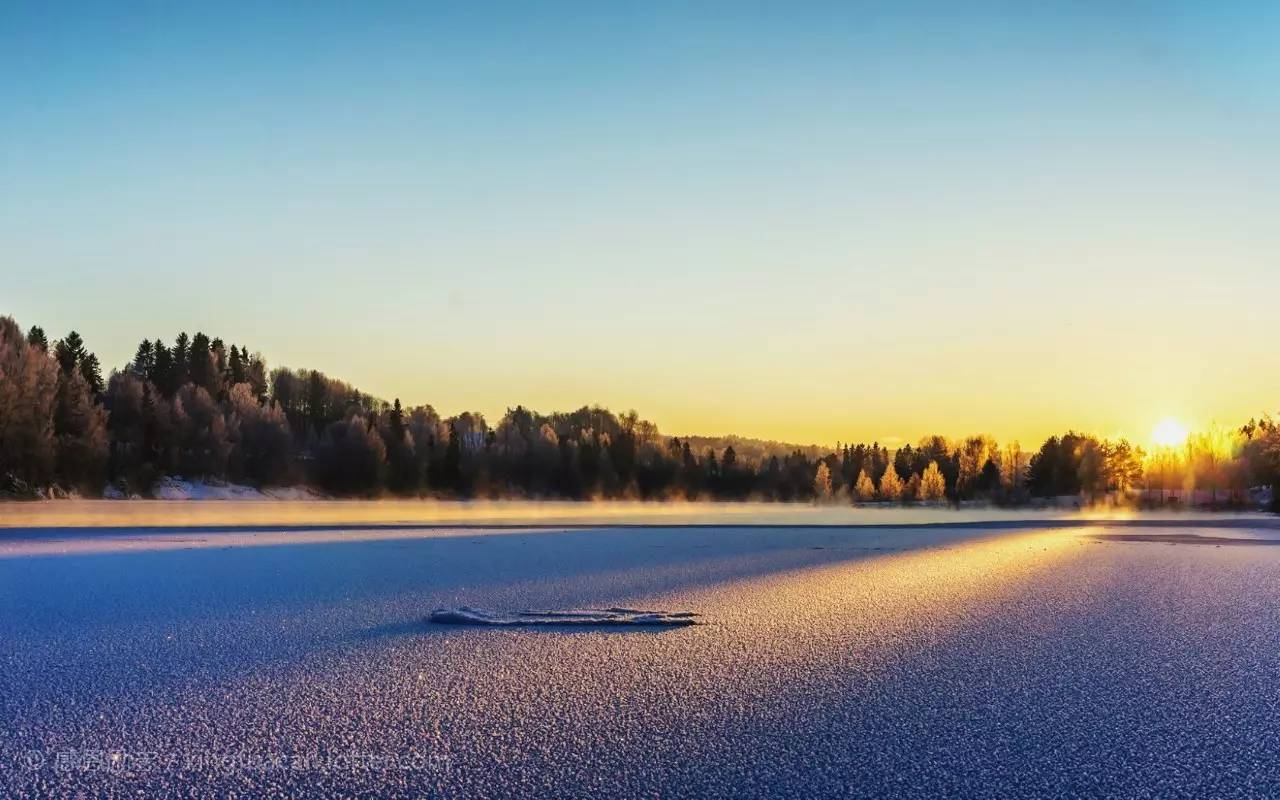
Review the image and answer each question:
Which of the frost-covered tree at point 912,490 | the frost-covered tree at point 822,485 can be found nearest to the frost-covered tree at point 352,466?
the frost-covered tree at point 822,485

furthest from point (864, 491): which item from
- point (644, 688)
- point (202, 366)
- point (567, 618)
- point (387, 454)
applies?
point (644, 688)

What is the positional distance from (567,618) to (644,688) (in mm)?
2260

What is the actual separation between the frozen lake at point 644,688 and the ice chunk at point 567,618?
19cm

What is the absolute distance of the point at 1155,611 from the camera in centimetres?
767

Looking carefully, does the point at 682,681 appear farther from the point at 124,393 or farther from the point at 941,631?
the point at 124,393

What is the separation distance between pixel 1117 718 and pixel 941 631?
2.26 meters

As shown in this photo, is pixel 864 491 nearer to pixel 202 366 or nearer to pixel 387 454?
pixel 387 454

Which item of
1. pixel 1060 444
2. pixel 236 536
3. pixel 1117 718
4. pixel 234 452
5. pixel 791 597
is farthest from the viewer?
pixel 1060 444

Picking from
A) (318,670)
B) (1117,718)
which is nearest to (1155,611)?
(1117,718)

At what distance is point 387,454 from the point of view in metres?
86.1

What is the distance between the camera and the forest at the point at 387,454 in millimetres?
54469

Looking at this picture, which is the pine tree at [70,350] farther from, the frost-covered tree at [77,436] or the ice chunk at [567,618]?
the ice chunk at [567,618]

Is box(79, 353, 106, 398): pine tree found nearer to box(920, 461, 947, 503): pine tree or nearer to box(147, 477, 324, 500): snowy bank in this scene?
box(147, 477, 324, 500): snowy bank

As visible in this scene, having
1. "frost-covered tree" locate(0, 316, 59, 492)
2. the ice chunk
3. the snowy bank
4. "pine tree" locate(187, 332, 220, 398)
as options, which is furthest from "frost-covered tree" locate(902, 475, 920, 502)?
the ice chunk
